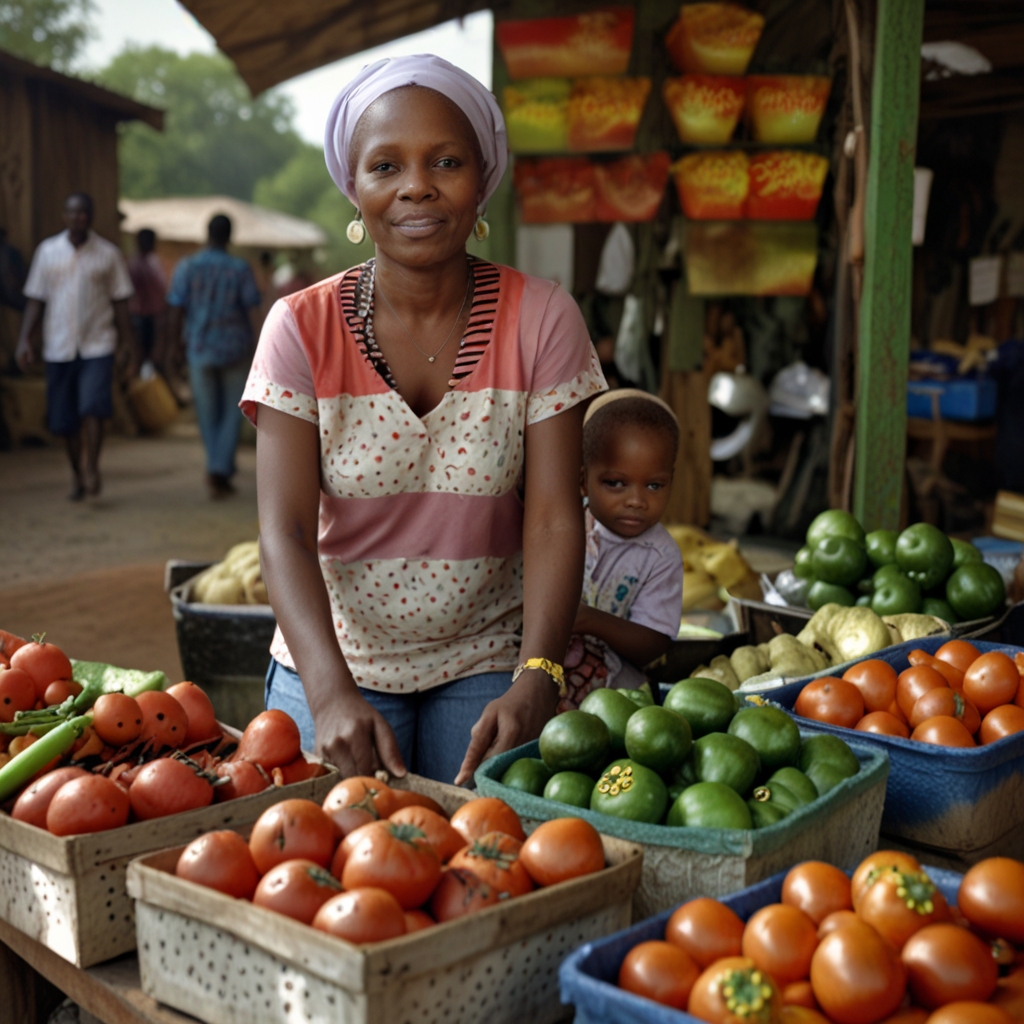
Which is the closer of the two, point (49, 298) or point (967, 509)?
point (967, 509)

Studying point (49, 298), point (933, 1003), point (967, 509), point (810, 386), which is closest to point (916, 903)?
point (933, 1003)

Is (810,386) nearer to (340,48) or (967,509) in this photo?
(967,509)

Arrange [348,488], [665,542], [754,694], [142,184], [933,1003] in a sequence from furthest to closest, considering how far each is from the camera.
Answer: [142,184] < [665,542] < [348,488] < [754,694] < [933,1003]

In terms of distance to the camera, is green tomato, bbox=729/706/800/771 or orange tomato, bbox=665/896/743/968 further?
green tomato, bbox=729/706/800/771

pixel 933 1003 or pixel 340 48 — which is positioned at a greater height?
pixel 340 48

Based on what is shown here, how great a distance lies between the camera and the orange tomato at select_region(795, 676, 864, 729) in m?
2.05

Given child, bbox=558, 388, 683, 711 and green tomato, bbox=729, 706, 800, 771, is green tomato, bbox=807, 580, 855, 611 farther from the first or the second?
green tomato, bbox=729, 706, 800, 771

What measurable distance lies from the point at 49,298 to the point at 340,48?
10.8 feet

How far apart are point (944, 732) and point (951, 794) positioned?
11 centimetres

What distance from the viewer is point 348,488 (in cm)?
230

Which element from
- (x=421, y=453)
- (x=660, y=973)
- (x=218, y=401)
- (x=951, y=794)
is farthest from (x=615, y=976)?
(x=218, y=401)

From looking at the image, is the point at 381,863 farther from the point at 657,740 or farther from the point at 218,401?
the point at 218,401

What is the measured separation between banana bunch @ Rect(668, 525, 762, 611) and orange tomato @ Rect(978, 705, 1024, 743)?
228 centimetres

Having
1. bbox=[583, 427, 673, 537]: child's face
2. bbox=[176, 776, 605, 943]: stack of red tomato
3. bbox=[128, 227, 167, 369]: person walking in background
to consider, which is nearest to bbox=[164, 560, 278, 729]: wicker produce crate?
bbox=[583, 427, 673, 537]: child's face
